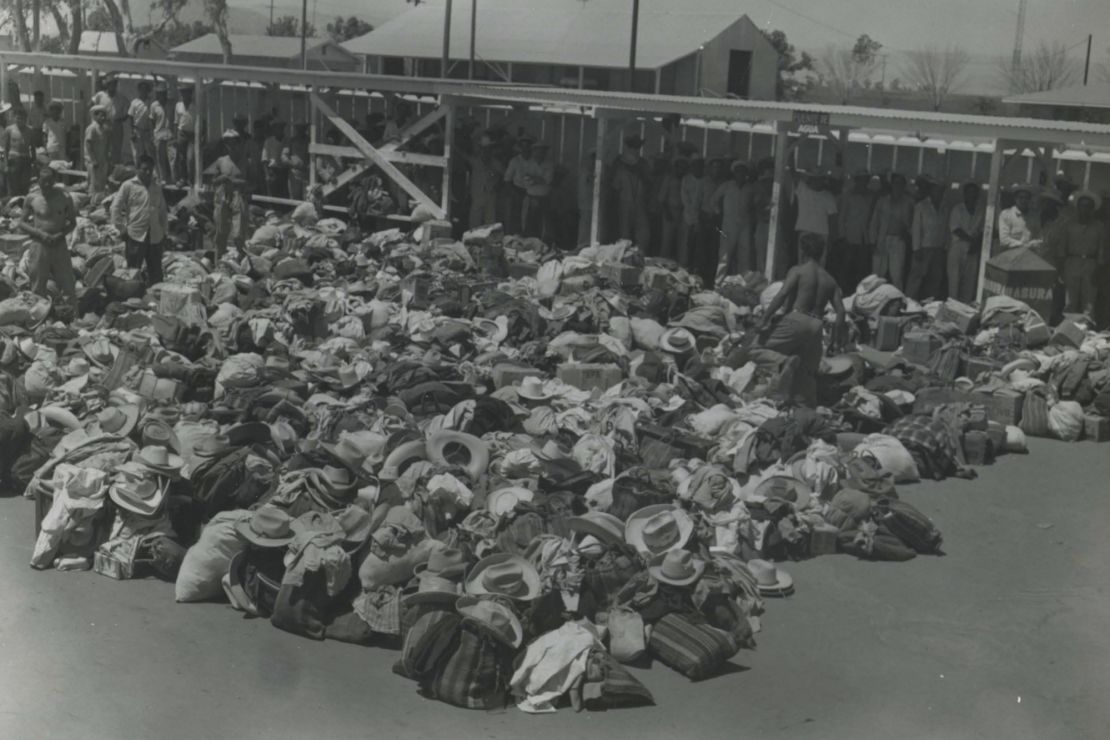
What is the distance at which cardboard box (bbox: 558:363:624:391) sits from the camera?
14195mm

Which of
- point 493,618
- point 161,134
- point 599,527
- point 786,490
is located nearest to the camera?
point 493,618

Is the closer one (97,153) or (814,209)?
(814,209)

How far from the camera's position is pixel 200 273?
18.4m

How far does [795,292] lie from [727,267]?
6.65 m

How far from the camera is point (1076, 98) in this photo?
42281 millimetres

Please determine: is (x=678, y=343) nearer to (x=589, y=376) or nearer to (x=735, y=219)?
(x=589, y=376)

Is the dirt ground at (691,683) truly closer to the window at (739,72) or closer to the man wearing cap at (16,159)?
the man wearing cap at (16,159)

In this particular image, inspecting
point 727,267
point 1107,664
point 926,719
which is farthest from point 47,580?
point 727,267

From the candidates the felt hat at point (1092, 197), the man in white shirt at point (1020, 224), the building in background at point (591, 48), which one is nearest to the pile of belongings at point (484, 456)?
the man in white shirt at point (1020, 224)

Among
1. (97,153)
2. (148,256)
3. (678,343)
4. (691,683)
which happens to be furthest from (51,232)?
(691,683)

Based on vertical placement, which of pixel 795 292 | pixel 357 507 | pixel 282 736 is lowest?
pixel 282 736

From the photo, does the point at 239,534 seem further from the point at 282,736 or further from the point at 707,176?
the point at 707,176

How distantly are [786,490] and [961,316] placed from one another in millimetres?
6292

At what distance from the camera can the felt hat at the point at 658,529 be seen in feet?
31.9
